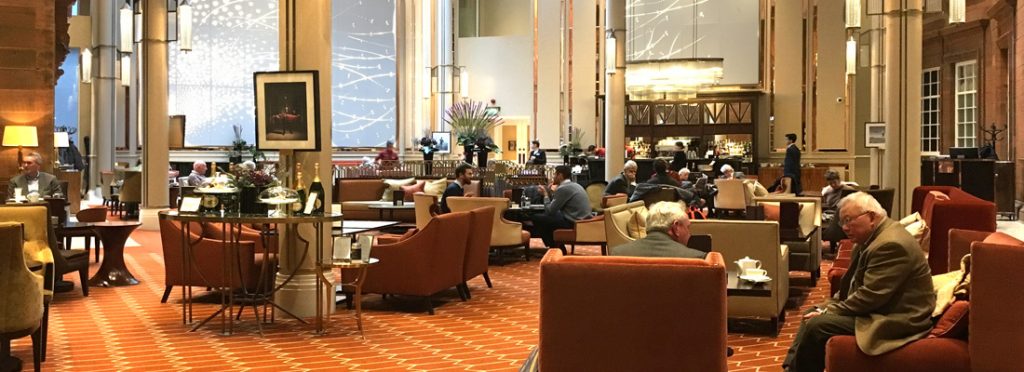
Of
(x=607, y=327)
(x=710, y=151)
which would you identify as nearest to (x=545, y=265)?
(x=607, y=327)

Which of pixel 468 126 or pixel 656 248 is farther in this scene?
pixel 468 126

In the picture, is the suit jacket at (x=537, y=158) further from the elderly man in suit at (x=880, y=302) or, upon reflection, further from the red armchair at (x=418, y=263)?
the elderly man in suit at (x=880, y=302)

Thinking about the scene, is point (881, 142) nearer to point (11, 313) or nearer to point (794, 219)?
point (794, 219)

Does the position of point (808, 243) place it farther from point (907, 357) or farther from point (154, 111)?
point (154, 111)

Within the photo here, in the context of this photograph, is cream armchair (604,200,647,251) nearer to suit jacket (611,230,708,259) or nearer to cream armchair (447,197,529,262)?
cream armchair (447,197,529,262)

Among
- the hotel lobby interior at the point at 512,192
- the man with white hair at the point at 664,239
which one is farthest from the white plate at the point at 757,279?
the man with white hair at the point at 664,239

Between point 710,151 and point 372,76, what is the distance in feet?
25.0

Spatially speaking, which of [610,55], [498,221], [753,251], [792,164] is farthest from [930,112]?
[753,251]

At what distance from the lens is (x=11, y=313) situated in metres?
5.25

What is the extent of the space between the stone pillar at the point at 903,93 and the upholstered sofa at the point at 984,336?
308 inches

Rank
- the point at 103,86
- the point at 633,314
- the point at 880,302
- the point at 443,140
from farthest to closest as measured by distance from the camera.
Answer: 1. the point at 443,140
2. the point at 103,86
3. the point at 880,302
4. the point at 633,314

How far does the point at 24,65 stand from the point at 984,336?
33.3 feet

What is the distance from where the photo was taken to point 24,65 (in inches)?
442

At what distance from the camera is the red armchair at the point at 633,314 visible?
3826 mm
